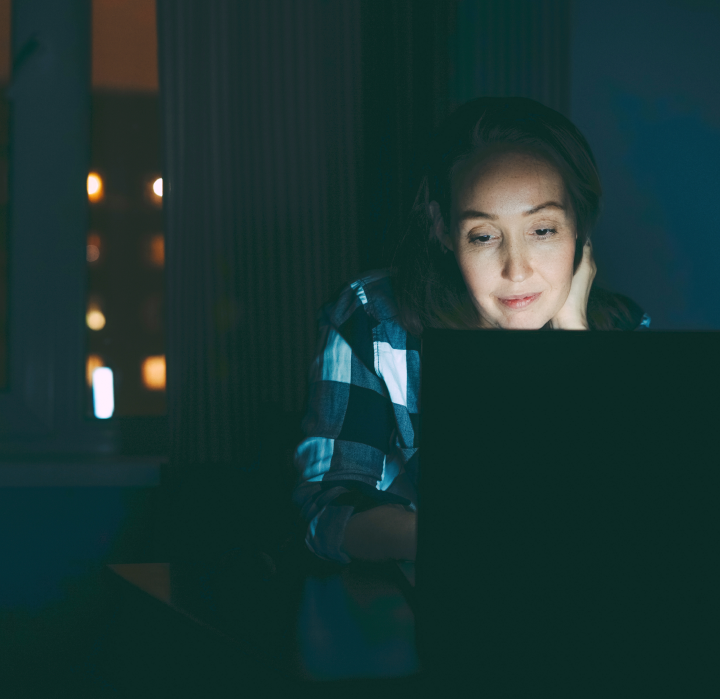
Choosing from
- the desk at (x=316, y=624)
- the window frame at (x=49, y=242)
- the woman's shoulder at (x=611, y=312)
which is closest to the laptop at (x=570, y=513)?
the desk at (x=316, y=624)

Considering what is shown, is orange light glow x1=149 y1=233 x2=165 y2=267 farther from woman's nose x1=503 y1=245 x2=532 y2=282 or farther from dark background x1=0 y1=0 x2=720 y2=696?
woman's nose x1=503 y1=245 x2=532 y2=282

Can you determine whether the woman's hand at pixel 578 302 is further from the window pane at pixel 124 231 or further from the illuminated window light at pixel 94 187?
the illuminated window light at pixel 94 187

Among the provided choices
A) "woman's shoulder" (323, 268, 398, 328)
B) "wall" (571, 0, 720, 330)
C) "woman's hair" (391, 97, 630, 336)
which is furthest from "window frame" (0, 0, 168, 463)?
"wall" (571, 0, 720, 330)

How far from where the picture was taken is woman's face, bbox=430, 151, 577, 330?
113cm

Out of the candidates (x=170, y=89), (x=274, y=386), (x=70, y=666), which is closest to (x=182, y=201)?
(x=170, y=89)

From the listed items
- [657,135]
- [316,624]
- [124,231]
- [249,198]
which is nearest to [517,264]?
[316,624]

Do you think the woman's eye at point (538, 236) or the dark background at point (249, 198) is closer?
the woman's eye at point (538, 236)

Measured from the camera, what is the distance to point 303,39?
1.87 m

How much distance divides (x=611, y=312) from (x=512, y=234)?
1.29ft

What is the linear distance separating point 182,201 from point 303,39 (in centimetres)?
62

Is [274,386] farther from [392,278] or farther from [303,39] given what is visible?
[303,39]

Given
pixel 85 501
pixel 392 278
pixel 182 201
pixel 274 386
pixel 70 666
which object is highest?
pixel 182 201

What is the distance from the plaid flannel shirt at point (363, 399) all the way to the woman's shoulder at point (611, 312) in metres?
0.44

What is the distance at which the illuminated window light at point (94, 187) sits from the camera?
79.0 inches
